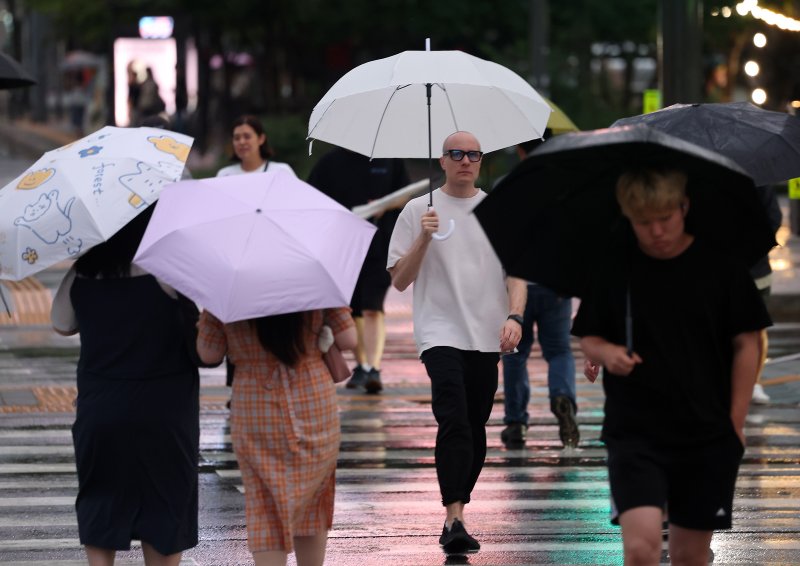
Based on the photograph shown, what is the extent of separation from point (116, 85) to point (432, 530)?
3136cm

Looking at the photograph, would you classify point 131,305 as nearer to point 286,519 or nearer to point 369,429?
point 286,519

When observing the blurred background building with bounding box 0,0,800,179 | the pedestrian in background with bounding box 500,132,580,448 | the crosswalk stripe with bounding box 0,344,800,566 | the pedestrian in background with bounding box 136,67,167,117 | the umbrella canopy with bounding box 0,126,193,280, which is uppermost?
the blurred background building with bounding box 0,0,800,179

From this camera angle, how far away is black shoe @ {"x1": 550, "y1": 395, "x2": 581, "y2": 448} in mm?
10492

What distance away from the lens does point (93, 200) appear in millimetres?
5820

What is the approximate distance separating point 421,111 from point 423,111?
0.5 inches

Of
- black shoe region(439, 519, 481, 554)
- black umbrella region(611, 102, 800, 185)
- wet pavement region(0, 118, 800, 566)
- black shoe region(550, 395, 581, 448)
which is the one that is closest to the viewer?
black umbrella region(611, 102, 800, 185)

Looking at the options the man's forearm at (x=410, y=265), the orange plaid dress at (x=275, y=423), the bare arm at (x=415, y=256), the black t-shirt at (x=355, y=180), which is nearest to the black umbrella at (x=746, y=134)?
the bare arm at (x=415, y=256)

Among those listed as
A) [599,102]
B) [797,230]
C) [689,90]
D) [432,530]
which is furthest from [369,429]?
[599,102]

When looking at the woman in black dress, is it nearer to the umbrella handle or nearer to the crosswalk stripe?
the crosswalk stripe

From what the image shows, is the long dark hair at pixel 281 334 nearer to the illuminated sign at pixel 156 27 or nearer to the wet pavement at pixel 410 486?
the wet pavement at pixel 410 486

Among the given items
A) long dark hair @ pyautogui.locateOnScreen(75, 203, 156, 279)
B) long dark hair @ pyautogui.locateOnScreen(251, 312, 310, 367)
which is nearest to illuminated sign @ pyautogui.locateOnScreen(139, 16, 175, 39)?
long dark hair @ pyautogui.locateOnScreen(75, 203, 156, 279)

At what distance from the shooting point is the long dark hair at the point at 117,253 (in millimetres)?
6027

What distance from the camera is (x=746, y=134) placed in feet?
23.1

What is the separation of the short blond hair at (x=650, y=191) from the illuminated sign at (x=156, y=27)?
32.8 m
